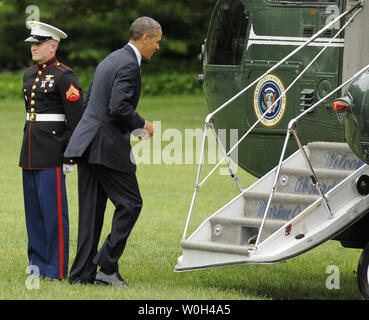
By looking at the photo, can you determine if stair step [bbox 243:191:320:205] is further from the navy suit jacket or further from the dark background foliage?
the dark background foliage

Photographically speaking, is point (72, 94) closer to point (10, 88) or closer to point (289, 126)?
point (289, 126)

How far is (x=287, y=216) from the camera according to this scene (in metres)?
7.01

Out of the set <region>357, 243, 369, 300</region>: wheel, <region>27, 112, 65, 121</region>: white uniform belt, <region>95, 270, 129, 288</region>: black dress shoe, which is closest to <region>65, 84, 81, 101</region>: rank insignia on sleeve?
<region>27, 112, 65, 121</region>: white uniform belt

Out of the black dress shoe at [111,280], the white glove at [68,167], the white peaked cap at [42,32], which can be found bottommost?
the black dress shoe at [111,280]

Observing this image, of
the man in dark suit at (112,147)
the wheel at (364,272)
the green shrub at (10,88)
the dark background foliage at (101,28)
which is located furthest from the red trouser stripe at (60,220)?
the dark background foliage at (101,28)

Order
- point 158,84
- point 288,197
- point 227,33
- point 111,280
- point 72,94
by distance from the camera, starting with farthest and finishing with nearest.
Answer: point 158,84 < point 227,33 < point 72,94 < point 288,197 < point 111,280

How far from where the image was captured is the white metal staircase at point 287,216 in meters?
6.45

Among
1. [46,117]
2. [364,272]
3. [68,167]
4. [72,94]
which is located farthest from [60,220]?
[364,272]

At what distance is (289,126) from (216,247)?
36.6 inches

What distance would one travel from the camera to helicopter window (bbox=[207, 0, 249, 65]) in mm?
8609

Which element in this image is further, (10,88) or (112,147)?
(10,88)

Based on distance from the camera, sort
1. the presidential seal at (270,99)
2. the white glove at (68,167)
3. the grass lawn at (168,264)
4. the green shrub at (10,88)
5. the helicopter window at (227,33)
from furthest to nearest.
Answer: the green shrub at (10,88) → the helicopter window at (227,33) → the presidential seal at (270,99) → the white glove at (68,167) → the grass lawn at (168,264)

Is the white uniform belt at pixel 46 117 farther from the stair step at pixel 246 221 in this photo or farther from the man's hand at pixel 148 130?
the stair step at pixel 246 221

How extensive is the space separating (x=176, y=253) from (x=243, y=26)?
210 centimetres
